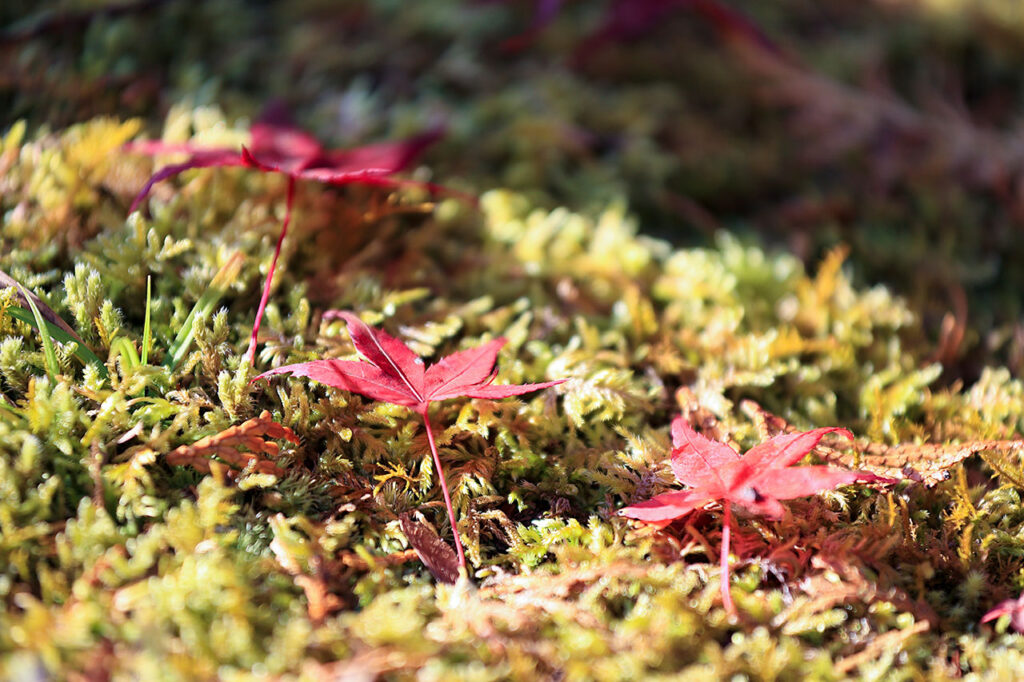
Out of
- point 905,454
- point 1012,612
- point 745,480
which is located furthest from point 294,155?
point 1012,612

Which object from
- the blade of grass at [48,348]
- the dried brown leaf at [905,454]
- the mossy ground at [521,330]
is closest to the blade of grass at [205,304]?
the mossy ground at [521,330]

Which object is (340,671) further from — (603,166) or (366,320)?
(603,166)

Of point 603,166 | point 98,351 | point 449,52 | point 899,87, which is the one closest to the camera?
point 98,351

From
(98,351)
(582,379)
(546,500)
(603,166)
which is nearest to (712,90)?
(603,166)

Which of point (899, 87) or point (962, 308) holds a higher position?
point (899, 87)

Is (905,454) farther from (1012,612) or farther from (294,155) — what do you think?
(294,155)

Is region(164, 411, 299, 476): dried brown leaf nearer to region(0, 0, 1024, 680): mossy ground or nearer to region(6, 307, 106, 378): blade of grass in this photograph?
region(0, 0, 1024, 680): mossy ground
